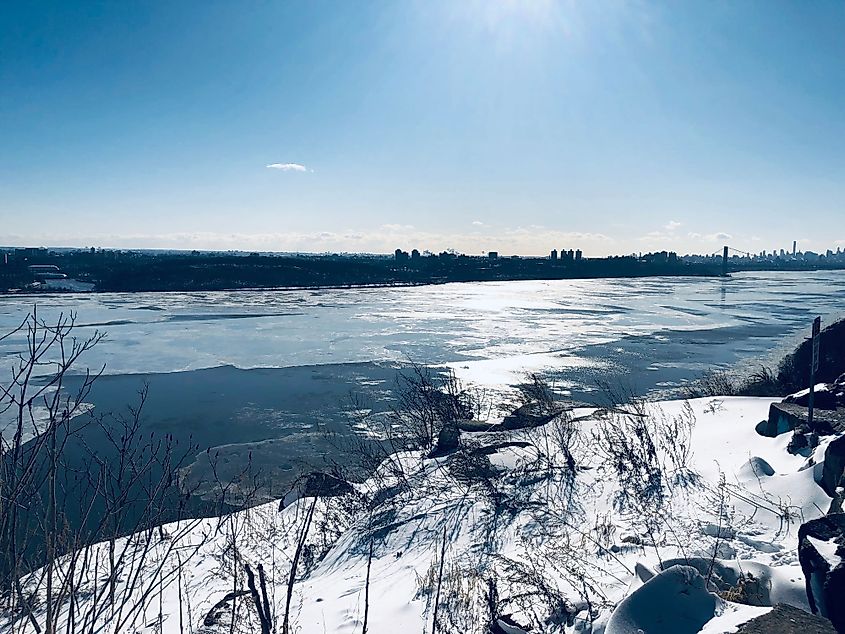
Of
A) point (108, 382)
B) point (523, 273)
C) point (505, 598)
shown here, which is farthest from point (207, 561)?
point (523, 273)

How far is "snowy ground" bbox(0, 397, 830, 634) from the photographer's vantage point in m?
3.15

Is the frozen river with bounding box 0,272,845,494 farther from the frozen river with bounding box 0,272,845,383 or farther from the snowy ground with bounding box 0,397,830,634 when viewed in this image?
the snowy ground with bounding box 0,397,830,634

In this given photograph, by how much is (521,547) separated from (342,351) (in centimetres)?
1248

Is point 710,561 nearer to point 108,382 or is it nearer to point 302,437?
point 302,437

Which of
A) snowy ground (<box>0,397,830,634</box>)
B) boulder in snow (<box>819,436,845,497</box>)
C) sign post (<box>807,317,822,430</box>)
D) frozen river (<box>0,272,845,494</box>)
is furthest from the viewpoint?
frozen river (<box>0,272,845,494</box>)

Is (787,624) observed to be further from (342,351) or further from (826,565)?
(342,351)

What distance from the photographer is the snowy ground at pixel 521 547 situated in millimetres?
3150

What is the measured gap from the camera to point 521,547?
4.56 m

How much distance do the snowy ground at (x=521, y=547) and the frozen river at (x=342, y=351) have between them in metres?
2.76

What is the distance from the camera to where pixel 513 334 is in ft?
65.7

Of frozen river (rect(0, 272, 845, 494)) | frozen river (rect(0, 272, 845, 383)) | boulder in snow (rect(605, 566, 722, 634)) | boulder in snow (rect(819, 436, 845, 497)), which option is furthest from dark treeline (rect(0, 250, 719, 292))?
boulder in snow (rect(605, 566, 722, 634))

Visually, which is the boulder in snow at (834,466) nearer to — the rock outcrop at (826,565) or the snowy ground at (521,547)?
the snowy ground at (521,547)

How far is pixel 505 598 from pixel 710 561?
1.24 m

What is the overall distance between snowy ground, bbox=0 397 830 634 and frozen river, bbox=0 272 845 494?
9.06ft
